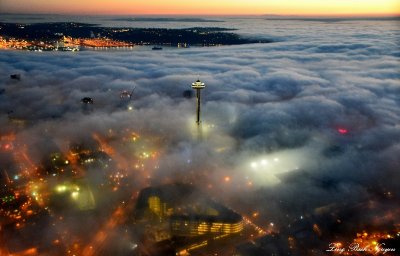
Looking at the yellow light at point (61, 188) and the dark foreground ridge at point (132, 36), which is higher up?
the dark foreground ridge at point (132, 36)

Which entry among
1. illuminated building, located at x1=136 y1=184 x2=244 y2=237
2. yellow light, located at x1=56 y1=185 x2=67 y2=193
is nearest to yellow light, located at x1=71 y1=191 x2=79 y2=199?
yellow light, located at x1=56 y1=185 x2=67 y2=193

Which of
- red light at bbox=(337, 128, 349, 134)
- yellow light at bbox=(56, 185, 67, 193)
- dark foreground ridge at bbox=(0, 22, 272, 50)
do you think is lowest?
yellow light at bbox=(56, 185, 67, 193)

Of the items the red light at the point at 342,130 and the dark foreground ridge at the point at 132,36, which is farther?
the dark foreground ridge at the point at 132,36

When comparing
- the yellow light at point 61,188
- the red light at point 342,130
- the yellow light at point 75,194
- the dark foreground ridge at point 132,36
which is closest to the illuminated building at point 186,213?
the yellow light at point 75,194

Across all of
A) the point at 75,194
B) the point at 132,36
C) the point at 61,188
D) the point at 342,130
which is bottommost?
the point at 61,188

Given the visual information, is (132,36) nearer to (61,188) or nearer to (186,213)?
(61,188)

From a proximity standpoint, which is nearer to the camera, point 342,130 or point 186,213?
point 186,213

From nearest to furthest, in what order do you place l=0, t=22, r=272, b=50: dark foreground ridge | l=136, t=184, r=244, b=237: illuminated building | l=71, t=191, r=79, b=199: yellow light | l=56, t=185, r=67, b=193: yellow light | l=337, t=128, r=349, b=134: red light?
l=136, t=184, r=244, b=237: illuminated building
l=71, t=191, r=79, b=199: yellow light
l=56, t=185, r=67, b=193: yellow light
l=337, t=128, r=349, b=134: red light
l=0, t=22, r=272, b=50: dark foreground ridge

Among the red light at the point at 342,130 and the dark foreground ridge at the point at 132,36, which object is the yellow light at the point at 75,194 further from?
the dark foreground ridge at the point at 132,36

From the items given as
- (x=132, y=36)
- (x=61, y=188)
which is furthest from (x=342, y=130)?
(x=132, y=36)

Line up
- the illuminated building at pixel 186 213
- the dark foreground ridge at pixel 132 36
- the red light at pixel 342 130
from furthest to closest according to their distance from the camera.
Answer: the dark foreground ridge at pixel 132 36
the red light at pixel 342 130
the illuminated building at pixel 186 213

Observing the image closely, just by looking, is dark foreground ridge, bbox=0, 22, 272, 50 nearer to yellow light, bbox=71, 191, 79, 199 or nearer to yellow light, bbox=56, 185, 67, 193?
yellow light, bbox=56, 185, 67, 193

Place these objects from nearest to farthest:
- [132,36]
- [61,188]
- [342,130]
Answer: [61,188] < [342,130] < [132,36]
